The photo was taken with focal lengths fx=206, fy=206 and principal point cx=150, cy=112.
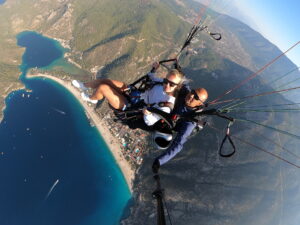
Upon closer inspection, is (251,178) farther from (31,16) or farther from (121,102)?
(31,16)

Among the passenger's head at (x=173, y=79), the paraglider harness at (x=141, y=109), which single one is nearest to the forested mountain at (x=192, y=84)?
the paraglider harness at (x=141, y=109)

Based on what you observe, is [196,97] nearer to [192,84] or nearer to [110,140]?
[110,140]

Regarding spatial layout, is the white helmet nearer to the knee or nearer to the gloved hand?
the gloved hand

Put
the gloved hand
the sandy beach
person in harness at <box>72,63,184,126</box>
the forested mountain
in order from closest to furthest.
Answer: the gloved hand → person in harness at <box>72,63,184,126</box> → the sandy beach → the forested mountain

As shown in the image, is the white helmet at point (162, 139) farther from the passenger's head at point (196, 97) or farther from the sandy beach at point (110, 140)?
the sandy beach at point (110, 140)

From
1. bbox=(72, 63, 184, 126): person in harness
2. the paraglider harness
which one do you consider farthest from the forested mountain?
bbox=(72, 63, 184, 126): person in harness
